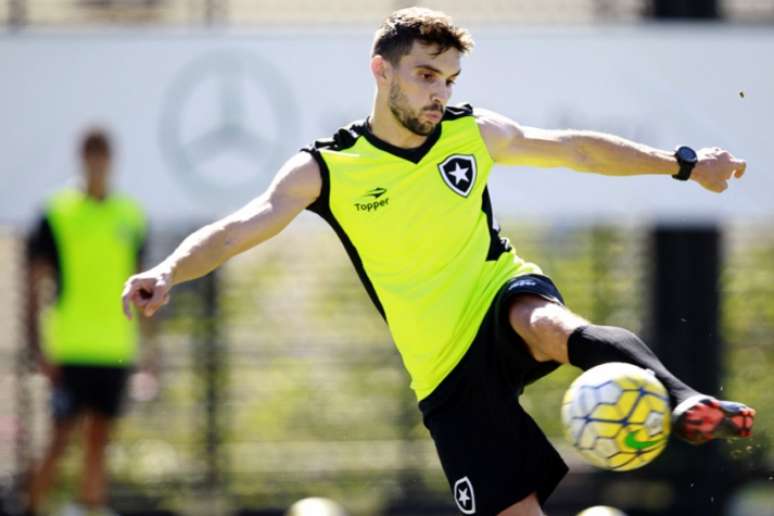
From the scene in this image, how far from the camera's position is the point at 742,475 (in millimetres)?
11414

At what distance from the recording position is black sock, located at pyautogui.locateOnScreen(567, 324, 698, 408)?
520 cm

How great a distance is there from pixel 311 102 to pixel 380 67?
4494mm

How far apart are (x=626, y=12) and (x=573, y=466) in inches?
136

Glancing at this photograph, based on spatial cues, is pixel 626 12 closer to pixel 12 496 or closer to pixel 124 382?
pixel 124 382

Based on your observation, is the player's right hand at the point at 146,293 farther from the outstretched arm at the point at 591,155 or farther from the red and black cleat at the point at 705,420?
the red and black cleat at the point at 705,420

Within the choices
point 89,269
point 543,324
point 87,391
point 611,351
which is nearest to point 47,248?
point 89,269

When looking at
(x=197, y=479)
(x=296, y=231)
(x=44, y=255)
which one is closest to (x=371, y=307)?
(x=296, y=231)

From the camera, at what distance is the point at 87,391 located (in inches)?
399

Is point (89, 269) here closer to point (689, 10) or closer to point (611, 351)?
point (689, 10)

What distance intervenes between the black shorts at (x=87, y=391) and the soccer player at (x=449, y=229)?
4.39 metres

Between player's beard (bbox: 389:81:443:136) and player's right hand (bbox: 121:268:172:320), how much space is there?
124 centimetres

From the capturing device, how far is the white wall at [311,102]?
34.3 ft

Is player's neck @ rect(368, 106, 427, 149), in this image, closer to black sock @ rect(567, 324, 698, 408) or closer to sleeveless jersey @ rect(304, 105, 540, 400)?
sleeveless jersey @ rect(304, 105, 540, 400)

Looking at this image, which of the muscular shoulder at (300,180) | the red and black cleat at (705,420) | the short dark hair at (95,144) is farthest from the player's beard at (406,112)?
the short dark hair at (95,144)
